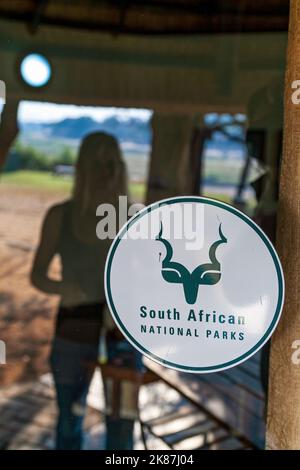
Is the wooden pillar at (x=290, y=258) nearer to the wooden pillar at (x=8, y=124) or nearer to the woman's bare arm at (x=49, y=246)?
the wooden pillar at (x=8, y=124)

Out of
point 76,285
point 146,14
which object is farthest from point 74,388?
point 146,14

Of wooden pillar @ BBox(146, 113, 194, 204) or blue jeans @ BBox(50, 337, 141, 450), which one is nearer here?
blue jeans @ BBox(50, 337, 141, 450)

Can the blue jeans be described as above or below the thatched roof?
below

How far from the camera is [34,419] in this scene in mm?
2072

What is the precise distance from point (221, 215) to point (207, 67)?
2.20 meters

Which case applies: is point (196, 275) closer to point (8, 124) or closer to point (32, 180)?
point (8, 124)

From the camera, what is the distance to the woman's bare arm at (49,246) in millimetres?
1840

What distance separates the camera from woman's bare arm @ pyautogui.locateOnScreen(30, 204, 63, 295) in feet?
6.04

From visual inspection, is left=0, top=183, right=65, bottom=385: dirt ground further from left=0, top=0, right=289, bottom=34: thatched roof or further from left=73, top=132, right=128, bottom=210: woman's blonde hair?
left=0, top=0, right=289, bottom=34: thatched roof

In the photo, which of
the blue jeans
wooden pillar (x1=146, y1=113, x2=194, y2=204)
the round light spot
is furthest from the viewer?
wooden pillar (x1=146, y1=113, x2=194, y2=204)

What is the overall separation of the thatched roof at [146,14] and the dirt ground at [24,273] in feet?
2.75

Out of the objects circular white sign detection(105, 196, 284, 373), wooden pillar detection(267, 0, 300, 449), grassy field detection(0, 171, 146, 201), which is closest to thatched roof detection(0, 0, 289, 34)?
grassy field detection(0, 171, 146, 201)

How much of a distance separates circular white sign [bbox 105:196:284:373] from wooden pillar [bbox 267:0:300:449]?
0.06 ft

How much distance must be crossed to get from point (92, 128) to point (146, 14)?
36.4 inches
